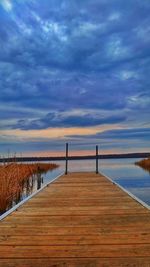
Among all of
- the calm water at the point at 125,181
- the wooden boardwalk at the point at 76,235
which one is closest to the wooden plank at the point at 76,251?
the wooden boardwalk at the point at 76,235

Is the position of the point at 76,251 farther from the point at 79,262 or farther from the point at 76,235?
the point at 76,235

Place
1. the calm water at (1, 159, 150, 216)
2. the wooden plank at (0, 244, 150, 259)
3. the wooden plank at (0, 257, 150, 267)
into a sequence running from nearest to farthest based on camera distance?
the wooden plank at (0, 257, 150, 267) < the wooden plank at (0, 244, 150, 259) < the calm water at (1, 159, 150, 216)

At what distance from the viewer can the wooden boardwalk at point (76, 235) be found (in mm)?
3709

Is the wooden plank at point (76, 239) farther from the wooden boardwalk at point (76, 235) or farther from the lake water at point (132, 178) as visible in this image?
the lake water at point (132, 178)

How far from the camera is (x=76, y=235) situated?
186 inches

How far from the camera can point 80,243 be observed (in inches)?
170

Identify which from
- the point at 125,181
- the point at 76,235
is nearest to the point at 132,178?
the point at 125,181

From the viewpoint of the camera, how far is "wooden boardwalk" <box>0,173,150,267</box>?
3.71 metres

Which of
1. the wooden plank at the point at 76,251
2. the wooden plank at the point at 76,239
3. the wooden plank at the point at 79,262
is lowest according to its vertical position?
the wooden plank at the point at 79,262

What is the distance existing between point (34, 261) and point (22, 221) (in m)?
2.04

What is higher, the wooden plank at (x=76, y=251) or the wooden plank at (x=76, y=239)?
the wooden plank at (x=76, y=239)

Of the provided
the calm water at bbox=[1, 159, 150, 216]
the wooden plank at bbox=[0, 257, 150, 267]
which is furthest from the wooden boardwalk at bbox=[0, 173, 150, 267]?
the calm water at bbox=[1, 159, 150, 216]

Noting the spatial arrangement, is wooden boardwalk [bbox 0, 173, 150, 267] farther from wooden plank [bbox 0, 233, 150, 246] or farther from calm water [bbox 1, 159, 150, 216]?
calm water [bbox 1, 159, 150, 216]

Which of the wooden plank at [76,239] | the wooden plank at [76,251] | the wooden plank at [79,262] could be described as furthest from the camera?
the wooden plank at [76,239]
